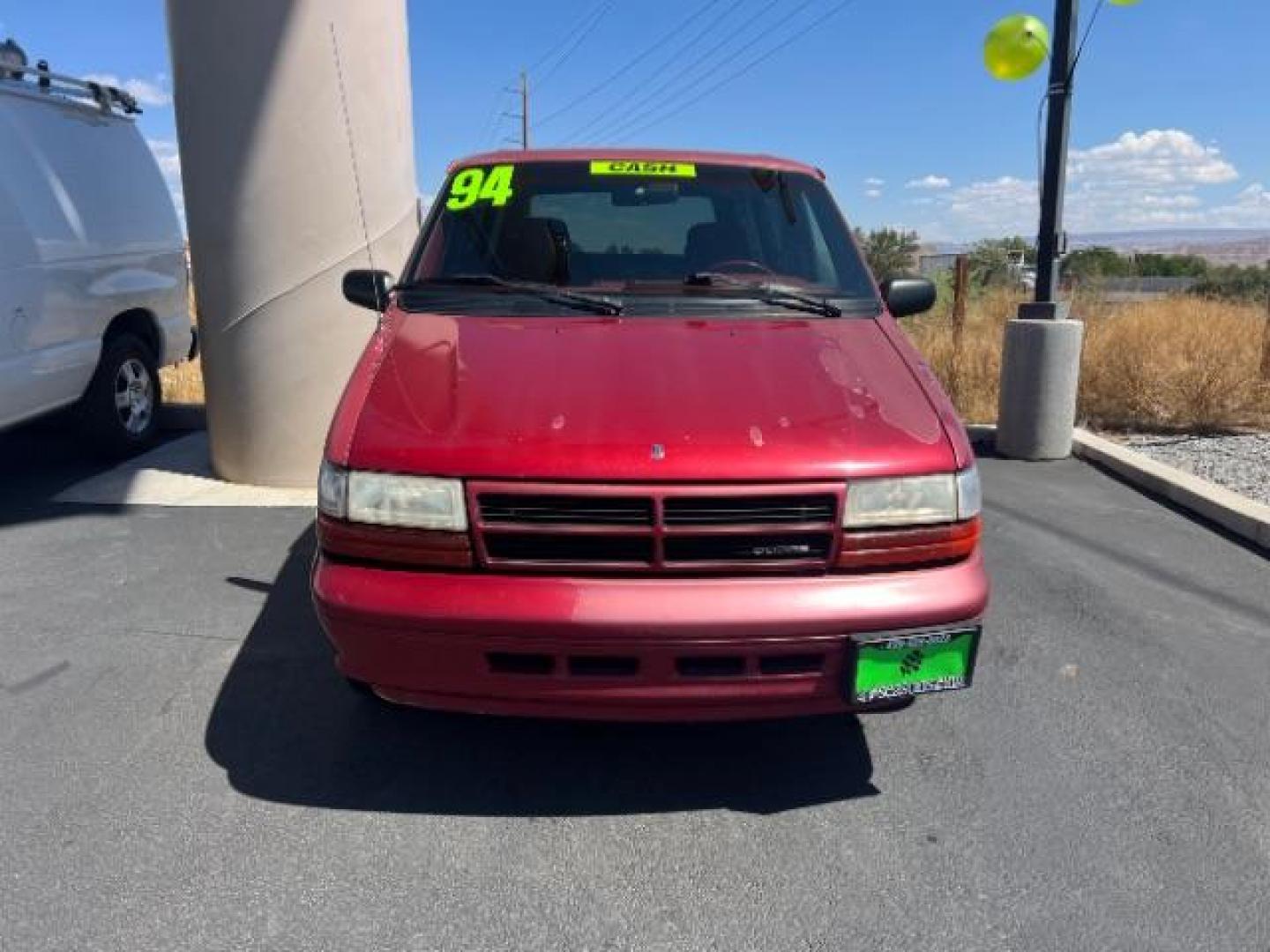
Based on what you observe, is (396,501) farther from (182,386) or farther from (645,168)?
(182,386)

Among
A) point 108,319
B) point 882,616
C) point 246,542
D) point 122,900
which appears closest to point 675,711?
point 882,616

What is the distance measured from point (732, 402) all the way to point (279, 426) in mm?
3913

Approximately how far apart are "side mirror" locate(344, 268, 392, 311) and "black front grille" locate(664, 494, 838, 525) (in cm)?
184

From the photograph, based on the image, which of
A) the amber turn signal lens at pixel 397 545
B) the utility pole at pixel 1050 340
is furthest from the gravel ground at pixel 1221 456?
the amber turn signal lens at pixel 397 545

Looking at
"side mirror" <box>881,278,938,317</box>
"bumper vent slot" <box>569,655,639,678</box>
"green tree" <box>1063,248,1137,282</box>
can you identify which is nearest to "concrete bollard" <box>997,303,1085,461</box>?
"green tree" <box>1063,248,1137,282</box>

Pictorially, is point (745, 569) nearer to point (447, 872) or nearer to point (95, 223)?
point (447, 872)

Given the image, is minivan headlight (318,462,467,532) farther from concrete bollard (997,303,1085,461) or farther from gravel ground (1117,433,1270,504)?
concrete bollard (997,303,1085,461)

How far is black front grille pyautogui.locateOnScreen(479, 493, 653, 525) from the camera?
238cm

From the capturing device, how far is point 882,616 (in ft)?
7.77

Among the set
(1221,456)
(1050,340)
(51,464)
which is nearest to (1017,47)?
(1050,340)

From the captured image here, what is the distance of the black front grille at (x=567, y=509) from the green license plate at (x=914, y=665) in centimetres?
65

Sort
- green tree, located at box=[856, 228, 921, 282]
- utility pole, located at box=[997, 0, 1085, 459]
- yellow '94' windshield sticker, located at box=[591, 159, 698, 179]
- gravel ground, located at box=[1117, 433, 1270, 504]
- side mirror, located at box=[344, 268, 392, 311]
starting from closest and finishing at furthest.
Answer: side mirror, located at box=[344, 268, 392, 311]
yellow '94' windshield sticker, located at box=[591, 159, 698, 179]
gravel ground, located at box=[1117, 433, 1270, 504]
utility pole, located at box=[997, 0, 1085, 459]
green tree, located at box=[856, 228, 921, 282]

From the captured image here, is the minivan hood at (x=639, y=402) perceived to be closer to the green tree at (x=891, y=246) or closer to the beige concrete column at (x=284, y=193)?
the beige concrete column at (x=284, y=193)

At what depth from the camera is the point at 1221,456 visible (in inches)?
266
